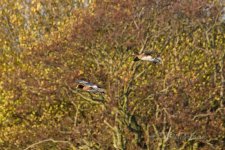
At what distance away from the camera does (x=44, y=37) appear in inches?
1271

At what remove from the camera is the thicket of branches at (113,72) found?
85.5ft

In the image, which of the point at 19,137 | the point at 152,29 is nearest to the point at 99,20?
the point at 152,29

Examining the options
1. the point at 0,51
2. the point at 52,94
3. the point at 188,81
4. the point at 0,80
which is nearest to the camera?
the point at 188,81

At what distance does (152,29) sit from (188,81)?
5.65 m

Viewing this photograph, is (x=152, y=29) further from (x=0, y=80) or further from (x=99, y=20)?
(x=0, y=80)

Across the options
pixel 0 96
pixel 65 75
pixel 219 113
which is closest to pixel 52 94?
pixel 65 75

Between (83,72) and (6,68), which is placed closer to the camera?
(83,72)

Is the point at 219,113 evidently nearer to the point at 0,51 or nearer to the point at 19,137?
the point at 19,137

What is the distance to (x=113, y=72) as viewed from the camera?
88.6ft

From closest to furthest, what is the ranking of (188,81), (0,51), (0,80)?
1. (188,81)
2. (0,80)
3. (0,51)

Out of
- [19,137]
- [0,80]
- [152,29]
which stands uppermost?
[152,29]

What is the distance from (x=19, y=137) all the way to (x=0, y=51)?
6559 millimetres

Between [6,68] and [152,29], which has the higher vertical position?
[152,29]

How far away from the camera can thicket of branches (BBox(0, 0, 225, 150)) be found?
26.0 meters
